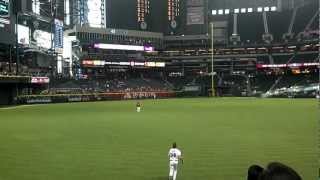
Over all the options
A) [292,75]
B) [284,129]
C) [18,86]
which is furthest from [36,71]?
[284,129]

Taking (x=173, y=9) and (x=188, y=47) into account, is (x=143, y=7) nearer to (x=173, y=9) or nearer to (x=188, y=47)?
(x=173, y=9)

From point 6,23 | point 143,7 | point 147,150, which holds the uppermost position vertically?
point 143,7

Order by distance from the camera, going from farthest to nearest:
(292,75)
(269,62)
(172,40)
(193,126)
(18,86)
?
(172,40) → (269,62) → (292,75) → (18,86) → (193,126)

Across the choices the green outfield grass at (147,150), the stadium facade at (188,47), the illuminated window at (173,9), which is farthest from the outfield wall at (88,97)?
the green outfield grass at (147,150)

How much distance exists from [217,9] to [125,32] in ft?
93.5

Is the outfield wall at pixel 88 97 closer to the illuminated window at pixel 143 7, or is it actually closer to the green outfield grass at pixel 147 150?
the illuminated window at pixel 143 7

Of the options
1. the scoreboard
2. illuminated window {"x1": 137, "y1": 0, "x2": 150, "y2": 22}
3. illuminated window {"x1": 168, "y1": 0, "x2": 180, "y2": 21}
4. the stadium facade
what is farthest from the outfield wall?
illuminated window {"x1": 168, "y1": 0, "x2": 180, "y2": 21}

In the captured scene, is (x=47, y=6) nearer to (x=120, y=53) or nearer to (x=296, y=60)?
(x=120, y=53)

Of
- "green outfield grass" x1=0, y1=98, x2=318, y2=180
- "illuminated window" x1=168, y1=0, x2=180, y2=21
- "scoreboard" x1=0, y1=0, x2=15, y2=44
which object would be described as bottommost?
"green outfield grass" x1=0, y1=98, x2=318, y2=180

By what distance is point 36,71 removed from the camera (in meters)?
97.1

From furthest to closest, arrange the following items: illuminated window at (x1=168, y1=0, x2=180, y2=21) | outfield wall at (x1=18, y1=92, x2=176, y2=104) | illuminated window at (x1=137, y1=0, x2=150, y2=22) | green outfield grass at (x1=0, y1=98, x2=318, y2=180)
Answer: illuminated window at (x1=168, y1=0, x2=180, y2=21)
illuminated window at (x1=137, y1=0, x2=150, y2=22)
outfield wall at (x1=18, y1=92, x2=176, y2=104)
green outfield grass at (x1=0, y1=98, x2=318, y2=180)

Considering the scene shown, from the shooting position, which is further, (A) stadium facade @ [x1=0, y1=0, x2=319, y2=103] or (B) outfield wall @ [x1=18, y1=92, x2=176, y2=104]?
(A) stadium facade @ [x1=0, y1=0, x2=319, y2=103]

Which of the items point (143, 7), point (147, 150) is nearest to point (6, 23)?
point (147, 150)

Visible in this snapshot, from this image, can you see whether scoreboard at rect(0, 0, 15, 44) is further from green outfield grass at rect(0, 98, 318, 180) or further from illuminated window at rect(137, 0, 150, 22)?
illuminated window at rect(137, 0, 150, 22)
